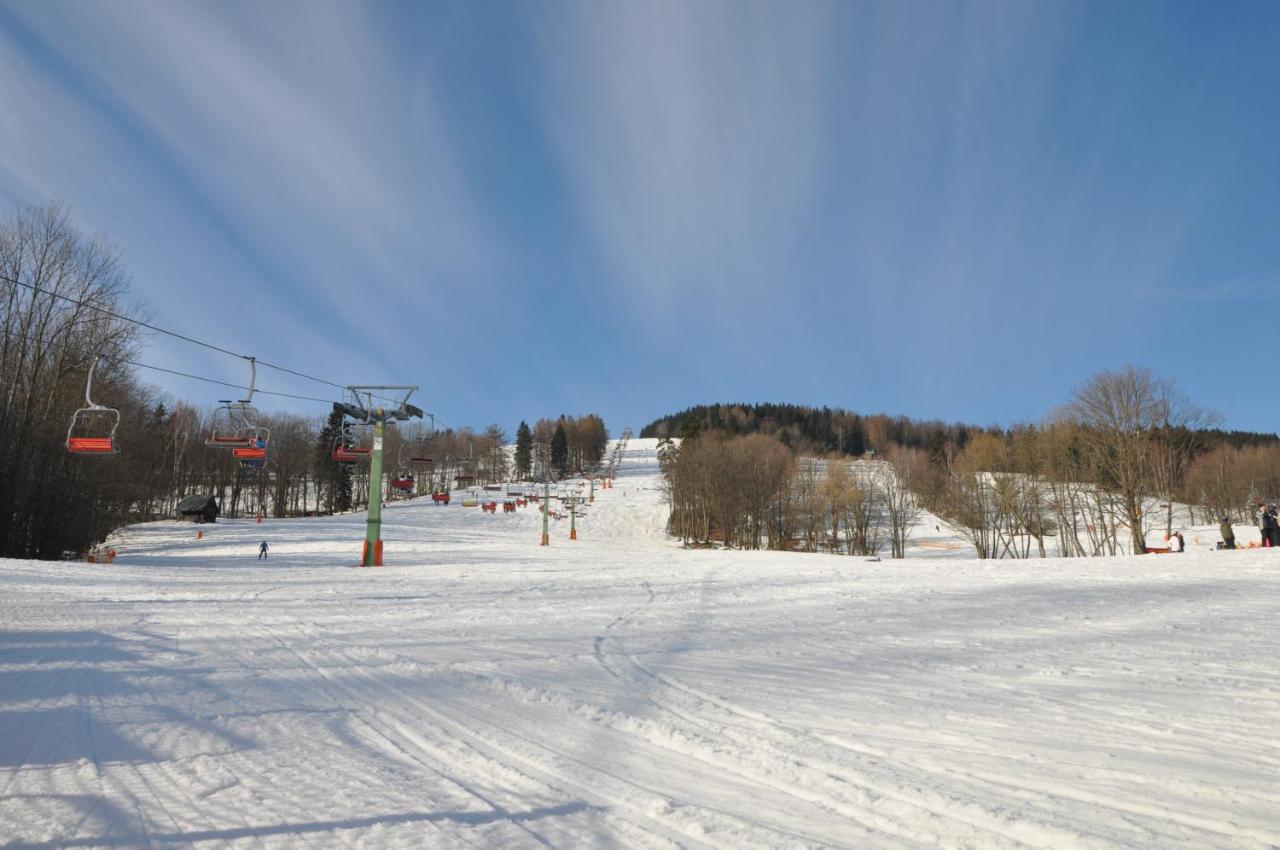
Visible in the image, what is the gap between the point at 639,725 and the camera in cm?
545

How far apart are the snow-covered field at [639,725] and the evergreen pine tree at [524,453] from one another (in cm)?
11078

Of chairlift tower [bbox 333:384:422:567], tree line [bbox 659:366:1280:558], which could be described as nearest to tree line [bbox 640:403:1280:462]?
tree line [bbox 659:366:1280:558]

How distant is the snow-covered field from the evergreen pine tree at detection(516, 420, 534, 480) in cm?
11078

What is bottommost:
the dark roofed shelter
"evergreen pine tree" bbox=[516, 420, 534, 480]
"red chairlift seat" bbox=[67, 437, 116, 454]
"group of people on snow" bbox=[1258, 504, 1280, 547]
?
the dark roofed shelter

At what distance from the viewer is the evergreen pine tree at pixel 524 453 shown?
12354cm

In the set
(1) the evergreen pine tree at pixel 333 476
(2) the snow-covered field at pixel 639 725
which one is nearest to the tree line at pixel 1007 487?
(2) the snow-covered field at pixel 639 725

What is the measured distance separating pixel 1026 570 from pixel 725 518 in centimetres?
3741

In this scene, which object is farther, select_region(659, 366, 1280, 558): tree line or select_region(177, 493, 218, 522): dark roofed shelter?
select_region(177, 493, 218, 522): dark roofed shelter

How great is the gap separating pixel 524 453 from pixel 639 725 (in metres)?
124

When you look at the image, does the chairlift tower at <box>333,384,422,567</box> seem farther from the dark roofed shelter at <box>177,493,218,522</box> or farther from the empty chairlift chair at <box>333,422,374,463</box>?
the dark roofed shelter at <box>177,493,218,522</box>

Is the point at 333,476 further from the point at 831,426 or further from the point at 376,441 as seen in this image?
the point at 831,426

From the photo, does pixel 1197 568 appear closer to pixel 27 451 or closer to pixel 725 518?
pixel 725 518

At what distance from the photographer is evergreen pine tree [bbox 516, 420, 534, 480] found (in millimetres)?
123544

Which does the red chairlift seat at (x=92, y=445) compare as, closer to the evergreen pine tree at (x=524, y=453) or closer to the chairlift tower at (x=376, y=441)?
the chairlift tower at (x=376, y=441)
